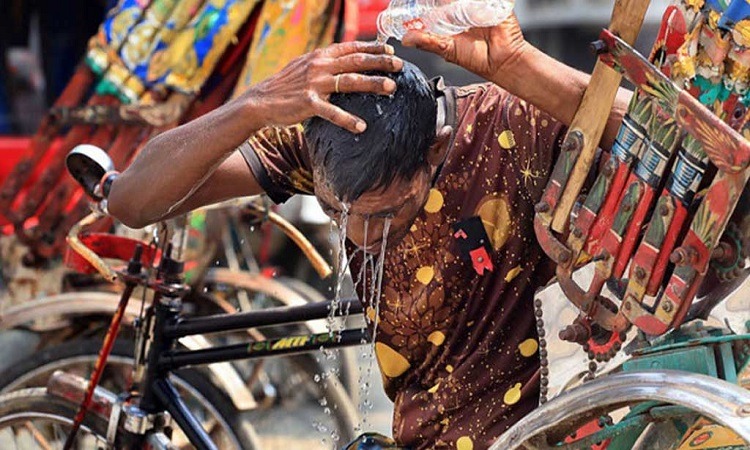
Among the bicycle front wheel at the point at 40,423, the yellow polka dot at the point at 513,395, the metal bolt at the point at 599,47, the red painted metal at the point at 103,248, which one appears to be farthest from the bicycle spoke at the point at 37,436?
the metal bolt at the point at 599,47

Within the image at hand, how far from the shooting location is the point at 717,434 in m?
2.15

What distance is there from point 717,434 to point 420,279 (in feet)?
2.25

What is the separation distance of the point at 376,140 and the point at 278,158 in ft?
1.59

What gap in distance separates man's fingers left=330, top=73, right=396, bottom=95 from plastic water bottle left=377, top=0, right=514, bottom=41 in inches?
3.3

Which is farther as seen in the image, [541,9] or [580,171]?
[541,9]

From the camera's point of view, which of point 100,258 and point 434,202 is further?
point 100,258

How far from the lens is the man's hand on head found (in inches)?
89.2

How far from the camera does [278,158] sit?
109 inches

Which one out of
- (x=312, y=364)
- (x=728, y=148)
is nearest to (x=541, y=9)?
(x=312, y=364)

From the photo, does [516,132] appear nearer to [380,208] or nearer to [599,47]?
[380,208]

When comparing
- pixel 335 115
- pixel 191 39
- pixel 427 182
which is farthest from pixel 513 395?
pixel 191 39

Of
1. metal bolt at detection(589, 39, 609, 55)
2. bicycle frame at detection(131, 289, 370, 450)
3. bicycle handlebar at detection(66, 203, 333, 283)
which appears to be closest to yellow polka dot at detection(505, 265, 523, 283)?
metal bolt at detection(589, 39, 609, 55)

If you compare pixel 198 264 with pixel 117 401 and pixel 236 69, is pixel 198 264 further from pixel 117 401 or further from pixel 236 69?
pixel 117 401

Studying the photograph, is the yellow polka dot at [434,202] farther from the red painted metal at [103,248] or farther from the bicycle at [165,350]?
the red painted metal at [103,248]
